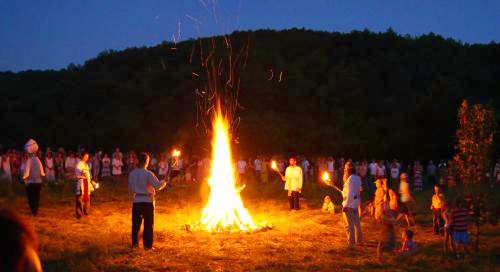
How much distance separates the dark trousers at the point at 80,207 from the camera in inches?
551

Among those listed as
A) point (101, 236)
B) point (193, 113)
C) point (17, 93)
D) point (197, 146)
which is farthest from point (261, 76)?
point (101, 236)

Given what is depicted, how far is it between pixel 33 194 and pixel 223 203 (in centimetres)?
483

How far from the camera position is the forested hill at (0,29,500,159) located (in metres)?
40.1

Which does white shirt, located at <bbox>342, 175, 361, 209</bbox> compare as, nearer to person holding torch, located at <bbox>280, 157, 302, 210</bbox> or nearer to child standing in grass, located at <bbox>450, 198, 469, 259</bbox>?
child standing in grass, located at <bbox>450, 198, 469, 259</bbox>

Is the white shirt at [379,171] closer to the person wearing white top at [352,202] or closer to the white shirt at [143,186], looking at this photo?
the person wearing white top at [352,202]

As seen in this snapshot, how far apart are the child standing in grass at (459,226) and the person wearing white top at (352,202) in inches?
70.9

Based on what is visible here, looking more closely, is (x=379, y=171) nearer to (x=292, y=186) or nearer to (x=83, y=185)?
(x=292, y=186)

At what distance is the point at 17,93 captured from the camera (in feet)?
188

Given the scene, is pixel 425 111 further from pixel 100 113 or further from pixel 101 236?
pixel 101 236

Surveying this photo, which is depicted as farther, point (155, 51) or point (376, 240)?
point (155, 51)

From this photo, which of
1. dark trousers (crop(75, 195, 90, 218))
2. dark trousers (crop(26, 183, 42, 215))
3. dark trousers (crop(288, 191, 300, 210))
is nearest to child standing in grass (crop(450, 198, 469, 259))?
dark trousers (crop(288, 191, 300, 210))

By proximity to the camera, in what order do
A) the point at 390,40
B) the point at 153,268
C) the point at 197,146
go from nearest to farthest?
the point at 153,268 < the point at 197,146 < the point at 390,40

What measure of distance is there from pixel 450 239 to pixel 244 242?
4.09m

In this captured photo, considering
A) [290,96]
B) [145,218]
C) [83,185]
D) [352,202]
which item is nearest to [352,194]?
[352,202]
